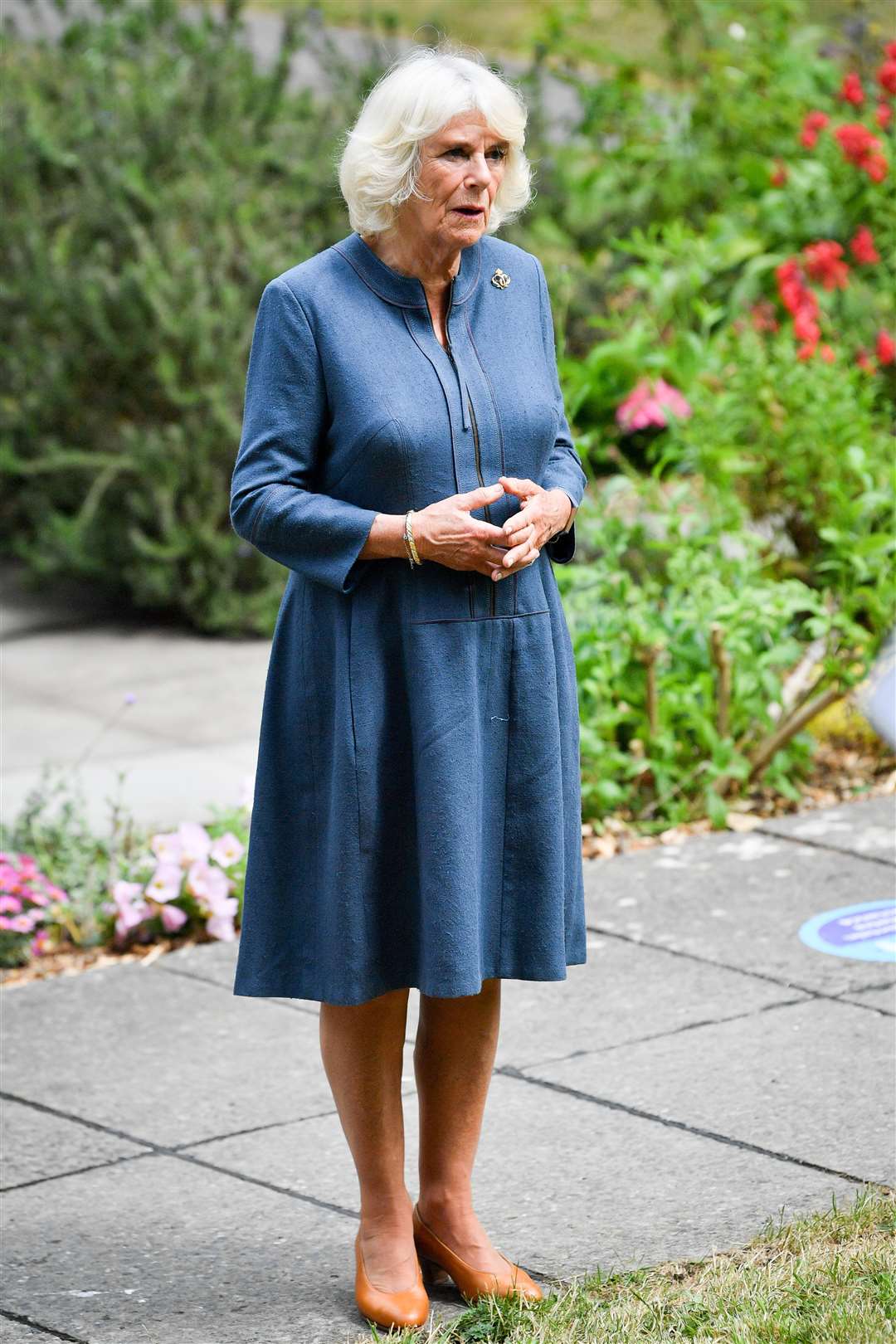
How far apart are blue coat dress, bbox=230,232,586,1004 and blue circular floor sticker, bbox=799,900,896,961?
1799mm

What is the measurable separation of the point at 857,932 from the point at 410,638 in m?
2.26

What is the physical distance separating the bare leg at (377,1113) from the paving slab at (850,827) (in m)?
2.58

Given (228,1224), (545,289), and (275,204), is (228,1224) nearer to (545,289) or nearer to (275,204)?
(545,289)

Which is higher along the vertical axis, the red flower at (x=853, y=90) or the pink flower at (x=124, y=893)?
the red flower at (x=853, y=90)

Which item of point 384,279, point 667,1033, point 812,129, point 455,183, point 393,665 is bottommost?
point 667,1033

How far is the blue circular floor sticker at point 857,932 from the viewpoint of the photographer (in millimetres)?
4684

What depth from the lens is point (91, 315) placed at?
25.3 feet

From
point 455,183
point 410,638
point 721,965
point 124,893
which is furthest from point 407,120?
point 124,893

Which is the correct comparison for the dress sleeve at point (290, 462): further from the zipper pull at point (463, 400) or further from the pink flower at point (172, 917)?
the pink flower at point (172, 917)

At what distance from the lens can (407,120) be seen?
2850 mm

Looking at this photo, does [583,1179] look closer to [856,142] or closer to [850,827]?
[850,827]

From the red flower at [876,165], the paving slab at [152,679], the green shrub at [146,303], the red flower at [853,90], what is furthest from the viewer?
the red flower at [853,90]

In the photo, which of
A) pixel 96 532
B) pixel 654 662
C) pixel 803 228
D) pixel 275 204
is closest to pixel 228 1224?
pixel 654 662

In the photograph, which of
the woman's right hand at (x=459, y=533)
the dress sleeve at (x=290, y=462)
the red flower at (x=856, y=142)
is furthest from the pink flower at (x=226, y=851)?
the red flower at (x=856, y=142)
